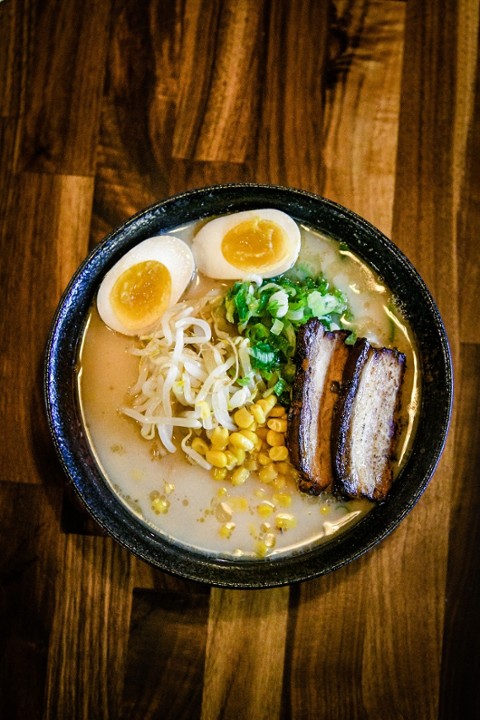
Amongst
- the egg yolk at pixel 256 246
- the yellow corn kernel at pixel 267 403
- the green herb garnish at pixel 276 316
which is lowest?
the yellow corn kernel at pixel 267 403

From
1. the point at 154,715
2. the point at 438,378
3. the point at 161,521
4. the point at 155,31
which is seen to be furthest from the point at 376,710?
the point at 155,31

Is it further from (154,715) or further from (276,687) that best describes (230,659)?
(154,715)

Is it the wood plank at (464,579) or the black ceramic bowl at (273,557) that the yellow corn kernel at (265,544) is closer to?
the black ceramic bowl at (273,557)

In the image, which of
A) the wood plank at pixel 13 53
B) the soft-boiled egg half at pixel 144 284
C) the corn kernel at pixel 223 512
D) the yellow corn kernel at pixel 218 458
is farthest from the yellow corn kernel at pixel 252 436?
the wood plank at pixel 13 53

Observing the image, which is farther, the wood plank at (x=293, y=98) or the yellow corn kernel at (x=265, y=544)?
the wood plank at (x=293, y=98)

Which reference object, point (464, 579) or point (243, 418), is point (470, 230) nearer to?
point (243, 418)

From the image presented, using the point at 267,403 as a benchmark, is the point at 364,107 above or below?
above

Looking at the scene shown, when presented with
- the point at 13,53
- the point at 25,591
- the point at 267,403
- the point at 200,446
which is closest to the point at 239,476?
the point at 200,446
